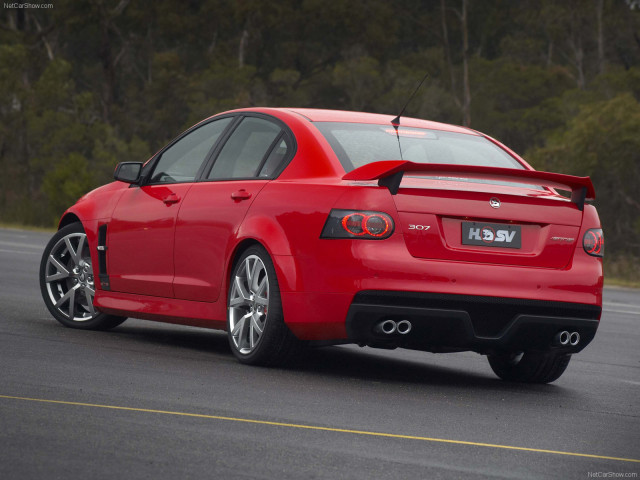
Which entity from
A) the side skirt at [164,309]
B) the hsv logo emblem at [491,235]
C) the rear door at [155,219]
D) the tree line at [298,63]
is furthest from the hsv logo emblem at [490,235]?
the tree line at [298,63]

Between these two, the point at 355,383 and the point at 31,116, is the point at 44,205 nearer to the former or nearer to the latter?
the point at 31,116

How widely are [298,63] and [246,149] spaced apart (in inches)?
1821

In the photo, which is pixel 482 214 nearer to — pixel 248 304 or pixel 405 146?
pixel 405 146

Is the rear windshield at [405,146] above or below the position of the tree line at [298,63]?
above

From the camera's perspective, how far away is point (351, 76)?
1981 inches

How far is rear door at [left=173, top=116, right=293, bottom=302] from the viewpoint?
7637 mm

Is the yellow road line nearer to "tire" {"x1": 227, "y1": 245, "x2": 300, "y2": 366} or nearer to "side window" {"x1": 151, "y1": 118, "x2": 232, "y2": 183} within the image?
A: "tire" {"x1": 227, "y1": 245, "x2": 300, "y2": 366}

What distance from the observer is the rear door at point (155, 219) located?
8.29 meters

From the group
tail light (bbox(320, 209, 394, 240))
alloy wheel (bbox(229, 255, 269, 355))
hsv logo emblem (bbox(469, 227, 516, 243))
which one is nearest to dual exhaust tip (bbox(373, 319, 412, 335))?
tail light (bbox(320, 209, 394, 240))

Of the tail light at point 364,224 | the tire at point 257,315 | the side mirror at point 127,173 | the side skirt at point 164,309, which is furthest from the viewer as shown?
the side mirror at point 127,173

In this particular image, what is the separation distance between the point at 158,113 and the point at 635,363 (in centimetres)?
4277

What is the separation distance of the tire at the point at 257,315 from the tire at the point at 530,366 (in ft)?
5.02

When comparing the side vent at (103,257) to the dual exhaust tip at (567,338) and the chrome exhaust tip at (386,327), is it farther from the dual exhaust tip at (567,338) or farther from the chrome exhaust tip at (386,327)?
the dual exhaust tip at (567,338)

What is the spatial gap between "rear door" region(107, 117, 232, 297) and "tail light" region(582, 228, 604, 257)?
2.46 meters
